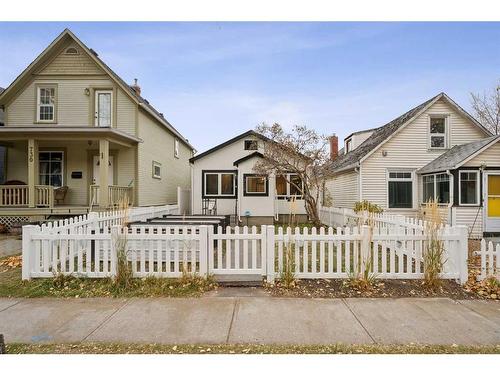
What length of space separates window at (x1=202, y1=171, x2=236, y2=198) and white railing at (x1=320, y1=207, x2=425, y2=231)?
5346 millimetres

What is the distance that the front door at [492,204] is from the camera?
1250 centimetres

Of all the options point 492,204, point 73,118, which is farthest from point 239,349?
point 73,118

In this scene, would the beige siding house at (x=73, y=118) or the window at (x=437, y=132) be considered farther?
the window at (x=437, y=132)

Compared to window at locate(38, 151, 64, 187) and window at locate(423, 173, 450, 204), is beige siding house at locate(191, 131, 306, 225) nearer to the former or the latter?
window at locate(423, 173, 450, 204)

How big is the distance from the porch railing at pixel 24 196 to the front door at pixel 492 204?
58.9 ft

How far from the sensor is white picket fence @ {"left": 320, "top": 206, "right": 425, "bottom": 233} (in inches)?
282

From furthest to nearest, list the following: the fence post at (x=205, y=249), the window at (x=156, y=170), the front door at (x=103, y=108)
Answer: the window at (x=156, y=170) < the front door at (x=103, y=108) < the fence post at (x=205, y=249)

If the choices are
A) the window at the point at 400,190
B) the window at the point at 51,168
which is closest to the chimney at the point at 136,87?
the window at the point at 51,168

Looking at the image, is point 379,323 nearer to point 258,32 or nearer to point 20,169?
point 258,32

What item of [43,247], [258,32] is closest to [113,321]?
[43,247]

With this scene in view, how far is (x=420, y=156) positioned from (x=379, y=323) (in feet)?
42.5

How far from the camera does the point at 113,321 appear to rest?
4246 millimetres

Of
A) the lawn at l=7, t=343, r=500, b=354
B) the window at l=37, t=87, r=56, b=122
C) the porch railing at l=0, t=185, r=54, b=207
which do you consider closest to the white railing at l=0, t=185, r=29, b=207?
the porch railing at l=0, t=185, r=54, b=207

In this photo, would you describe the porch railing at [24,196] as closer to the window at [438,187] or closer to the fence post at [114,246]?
the fence post at [114,246]
